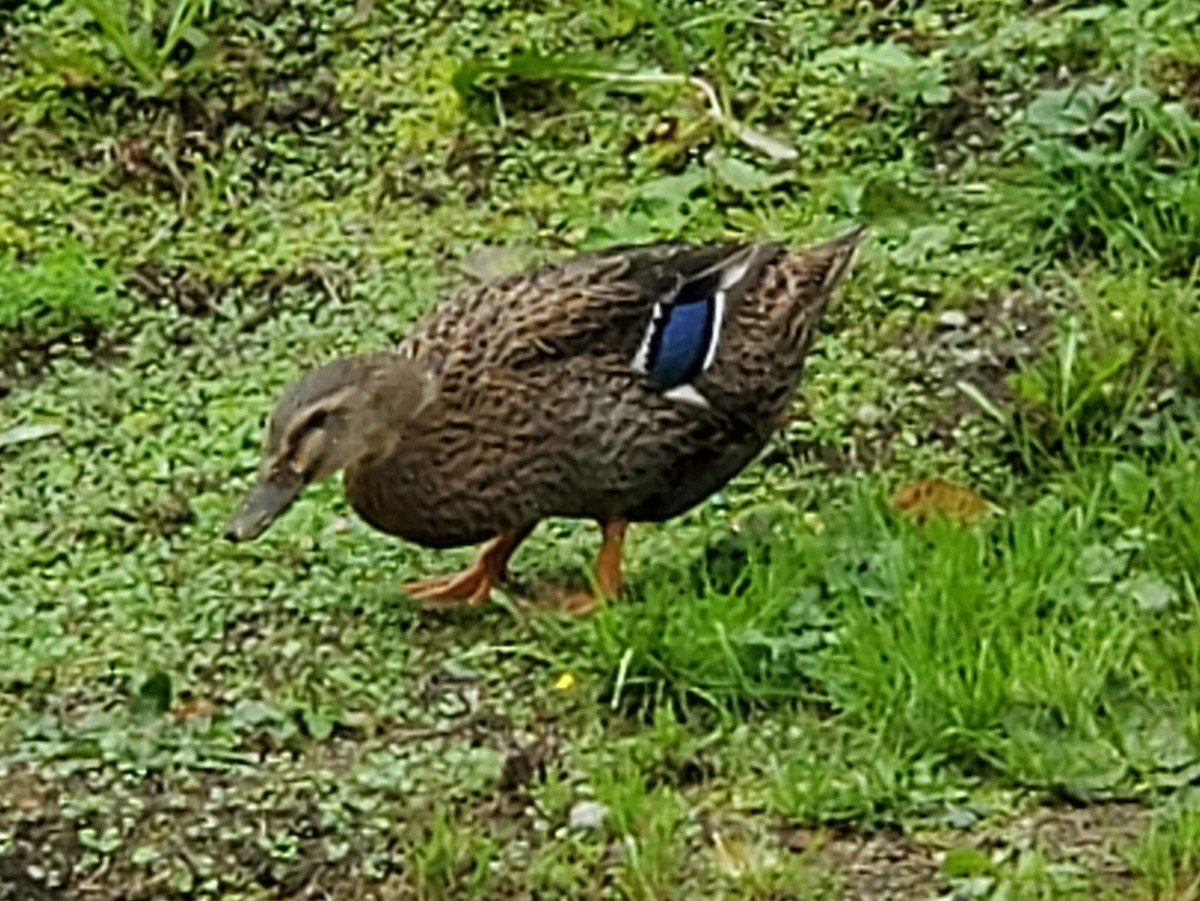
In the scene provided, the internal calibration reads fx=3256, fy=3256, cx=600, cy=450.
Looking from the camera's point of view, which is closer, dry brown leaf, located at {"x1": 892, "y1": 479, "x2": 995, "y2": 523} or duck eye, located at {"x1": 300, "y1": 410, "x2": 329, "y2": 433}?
duck eye, located at {"x1": 300, "y1": 410, "x2": 329, "y2": 433}

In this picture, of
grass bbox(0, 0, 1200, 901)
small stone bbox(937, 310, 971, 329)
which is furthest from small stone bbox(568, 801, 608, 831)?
small stone bbox(937, 310, 971, 329)

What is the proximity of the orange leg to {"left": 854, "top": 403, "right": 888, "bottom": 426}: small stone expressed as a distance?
2.12 feet

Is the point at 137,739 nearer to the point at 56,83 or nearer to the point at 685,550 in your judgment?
the point at 685,550

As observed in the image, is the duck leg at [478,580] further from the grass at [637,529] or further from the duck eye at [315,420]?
the duck eye at [315,420]

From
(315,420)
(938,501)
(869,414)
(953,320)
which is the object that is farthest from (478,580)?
(953,320)

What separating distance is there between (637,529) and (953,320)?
839 millimetres

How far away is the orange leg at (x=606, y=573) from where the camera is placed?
508cm

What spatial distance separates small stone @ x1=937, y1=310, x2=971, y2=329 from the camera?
19.7 ft

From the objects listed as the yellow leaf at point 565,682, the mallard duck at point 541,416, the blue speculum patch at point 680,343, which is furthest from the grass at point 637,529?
the blue speculum patch at point 680,343

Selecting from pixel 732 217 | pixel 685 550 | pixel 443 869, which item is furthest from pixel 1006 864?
pixel 732 217

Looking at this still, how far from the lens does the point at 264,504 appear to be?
5.08 m

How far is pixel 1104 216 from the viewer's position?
6.18 meters

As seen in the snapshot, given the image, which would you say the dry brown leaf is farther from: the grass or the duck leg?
the duck leg

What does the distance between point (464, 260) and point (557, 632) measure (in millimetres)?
1496
